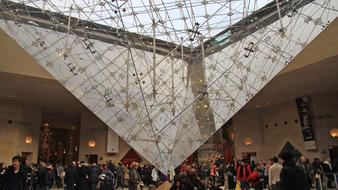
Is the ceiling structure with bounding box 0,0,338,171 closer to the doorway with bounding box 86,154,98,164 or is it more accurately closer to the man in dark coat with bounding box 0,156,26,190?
the man in dark coat with bounding box 0,156,26,190

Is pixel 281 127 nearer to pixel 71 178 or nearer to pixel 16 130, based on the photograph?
pixel 71 178

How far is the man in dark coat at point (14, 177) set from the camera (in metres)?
4.17

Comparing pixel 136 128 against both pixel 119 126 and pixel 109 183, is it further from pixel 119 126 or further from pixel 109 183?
pixel 109 183

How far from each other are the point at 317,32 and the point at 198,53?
4476mm

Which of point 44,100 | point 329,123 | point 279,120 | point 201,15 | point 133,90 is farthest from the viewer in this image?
point 279,120

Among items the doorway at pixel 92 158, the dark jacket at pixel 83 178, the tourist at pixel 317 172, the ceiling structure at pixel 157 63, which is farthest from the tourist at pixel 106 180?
the doorway at pixel 92 158

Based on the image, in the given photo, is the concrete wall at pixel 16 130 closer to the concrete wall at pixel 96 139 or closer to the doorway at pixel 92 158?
the concrete wall at pixel 96 139

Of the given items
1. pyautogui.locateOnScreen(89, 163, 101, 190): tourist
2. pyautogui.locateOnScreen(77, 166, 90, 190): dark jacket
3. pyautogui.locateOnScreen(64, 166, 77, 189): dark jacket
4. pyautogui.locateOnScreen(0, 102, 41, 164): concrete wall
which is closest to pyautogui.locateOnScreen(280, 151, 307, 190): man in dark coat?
pyautogui.locateOnScreen(77, 166, 90, 190): dark jacket

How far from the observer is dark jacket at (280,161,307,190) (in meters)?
3.23

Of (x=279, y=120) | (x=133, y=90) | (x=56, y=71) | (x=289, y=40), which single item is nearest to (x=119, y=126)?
Result: (x=133, y=90)

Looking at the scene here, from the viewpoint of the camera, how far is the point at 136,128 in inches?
388

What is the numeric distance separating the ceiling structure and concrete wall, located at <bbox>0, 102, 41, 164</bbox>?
7.46 meters

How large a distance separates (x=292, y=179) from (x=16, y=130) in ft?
51.6

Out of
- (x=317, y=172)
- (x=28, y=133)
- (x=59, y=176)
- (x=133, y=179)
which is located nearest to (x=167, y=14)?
(x=133, y=179)
